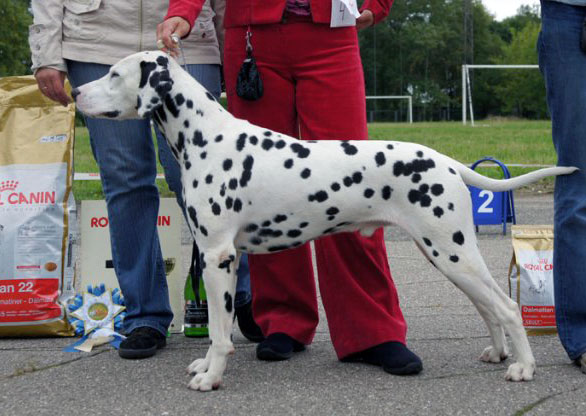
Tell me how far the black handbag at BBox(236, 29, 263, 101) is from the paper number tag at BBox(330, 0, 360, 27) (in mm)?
435

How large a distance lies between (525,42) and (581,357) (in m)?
77.7

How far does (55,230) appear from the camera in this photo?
461 centimetres

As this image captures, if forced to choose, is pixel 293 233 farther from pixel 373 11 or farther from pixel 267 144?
pixel 373 11

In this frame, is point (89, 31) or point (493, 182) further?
point (89, 31)

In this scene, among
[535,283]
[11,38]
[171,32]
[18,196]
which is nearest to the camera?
[171,32]

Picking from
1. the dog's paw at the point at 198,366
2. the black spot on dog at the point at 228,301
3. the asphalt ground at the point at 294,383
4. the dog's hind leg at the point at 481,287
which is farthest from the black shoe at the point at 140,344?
the dog's hind leg at the point at 481,287

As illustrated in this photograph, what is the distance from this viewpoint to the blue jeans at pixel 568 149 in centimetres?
364

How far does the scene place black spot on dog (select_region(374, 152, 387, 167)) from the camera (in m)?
3.49

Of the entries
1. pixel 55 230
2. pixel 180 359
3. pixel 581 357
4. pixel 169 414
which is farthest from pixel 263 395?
pixel 55 230

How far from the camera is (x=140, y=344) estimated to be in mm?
4109

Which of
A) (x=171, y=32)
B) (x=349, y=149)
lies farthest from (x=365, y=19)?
(x=171, y=32)

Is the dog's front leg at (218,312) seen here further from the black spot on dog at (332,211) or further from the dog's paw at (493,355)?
the dog's paw at (493,355)

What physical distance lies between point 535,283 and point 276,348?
156cm

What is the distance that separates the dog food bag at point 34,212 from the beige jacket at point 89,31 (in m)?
0.61
